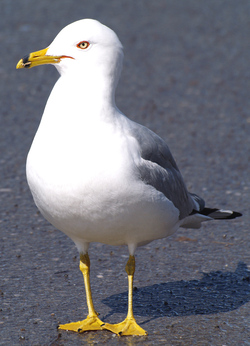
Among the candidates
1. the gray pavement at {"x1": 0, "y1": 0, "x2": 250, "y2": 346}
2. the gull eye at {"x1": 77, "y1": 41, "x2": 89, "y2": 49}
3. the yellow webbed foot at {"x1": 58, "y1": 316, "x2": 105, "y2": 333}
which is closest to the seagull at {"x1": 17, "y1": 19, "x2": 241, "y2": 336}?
the gull eye at {"x1": 77, "y1": 41, "x2": 89, "y2": 49}

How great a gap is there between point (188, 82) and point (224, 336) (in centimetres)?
752

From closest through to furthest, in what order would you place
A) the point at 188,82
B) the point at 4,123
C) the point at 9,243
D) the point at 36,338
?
the point at 36,338, the point at 9,243, the point at 4,123, the point at 188,82

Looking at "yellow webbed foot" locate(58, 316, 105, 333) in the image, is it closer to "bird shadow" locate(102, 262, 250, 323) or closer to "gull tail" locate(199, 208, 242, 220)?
"bird shadow" locate(102, 262, 250, 323)

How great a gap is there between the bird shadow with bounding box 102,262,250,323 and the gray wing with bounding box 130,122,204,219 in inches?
27.4

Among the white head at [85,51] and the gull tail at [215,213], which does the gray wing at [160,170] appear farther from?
the white head at [85,51]

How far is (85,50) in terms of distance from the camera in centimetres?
428

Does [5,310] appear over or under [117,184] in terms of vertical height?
under

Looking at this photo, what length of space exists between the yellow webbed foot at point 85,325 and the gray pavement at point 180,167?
0.18 ft

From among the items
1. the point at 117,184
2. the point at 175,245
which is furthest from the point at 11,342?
the point at 175,245

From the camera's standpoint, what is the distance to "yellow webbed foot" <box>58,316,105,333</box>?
182 inches

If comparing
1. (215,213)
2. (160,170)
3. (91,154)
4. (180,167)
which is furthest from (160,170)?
(180,167)

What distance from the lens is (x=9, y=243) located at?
6145 mm

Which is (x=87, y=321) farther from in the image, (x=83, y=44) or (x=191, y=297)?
(x=83, y=44)

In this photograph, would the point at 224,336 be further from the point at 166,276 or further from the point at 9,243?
the point at 9,243
